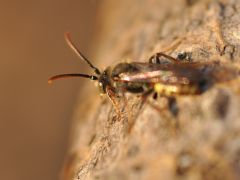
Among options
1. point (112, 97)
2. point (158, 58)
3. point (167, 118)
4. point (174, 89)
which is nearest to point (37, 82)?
point (112, 97)

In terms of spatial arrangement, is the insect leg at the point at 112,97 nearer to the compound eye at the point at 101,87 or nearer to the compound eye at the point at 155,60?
the compound eye at the point at 101,87

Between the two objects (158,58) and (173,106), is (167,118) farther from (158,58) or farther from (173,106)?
(158,58)

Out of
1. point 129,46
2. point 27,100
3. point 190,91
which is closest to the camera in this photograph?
point 190,91

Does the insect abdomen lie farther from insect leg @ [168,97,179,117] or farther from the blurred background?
the blurred background

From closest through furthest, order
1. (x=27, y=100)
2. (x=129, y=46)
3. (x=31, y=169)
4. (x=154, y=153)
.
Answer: (x=154, y=153) < (x=129, y=46) < (x=31, y=169) < (x=27, y=100)

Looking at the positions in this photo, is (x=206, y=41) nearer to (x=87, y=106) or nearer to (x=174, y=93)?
(x=174, y=93)

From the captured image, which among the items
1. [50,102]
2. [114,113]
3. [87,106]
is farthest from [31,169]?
[114,113]

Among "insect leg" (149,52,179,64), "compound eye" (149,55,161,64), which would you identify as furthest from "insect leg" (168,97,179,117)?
"compound eye" (149,55,161,64)

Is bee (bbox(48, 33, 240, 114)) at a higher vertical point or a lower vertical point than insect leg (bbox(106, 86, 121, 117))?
higher
